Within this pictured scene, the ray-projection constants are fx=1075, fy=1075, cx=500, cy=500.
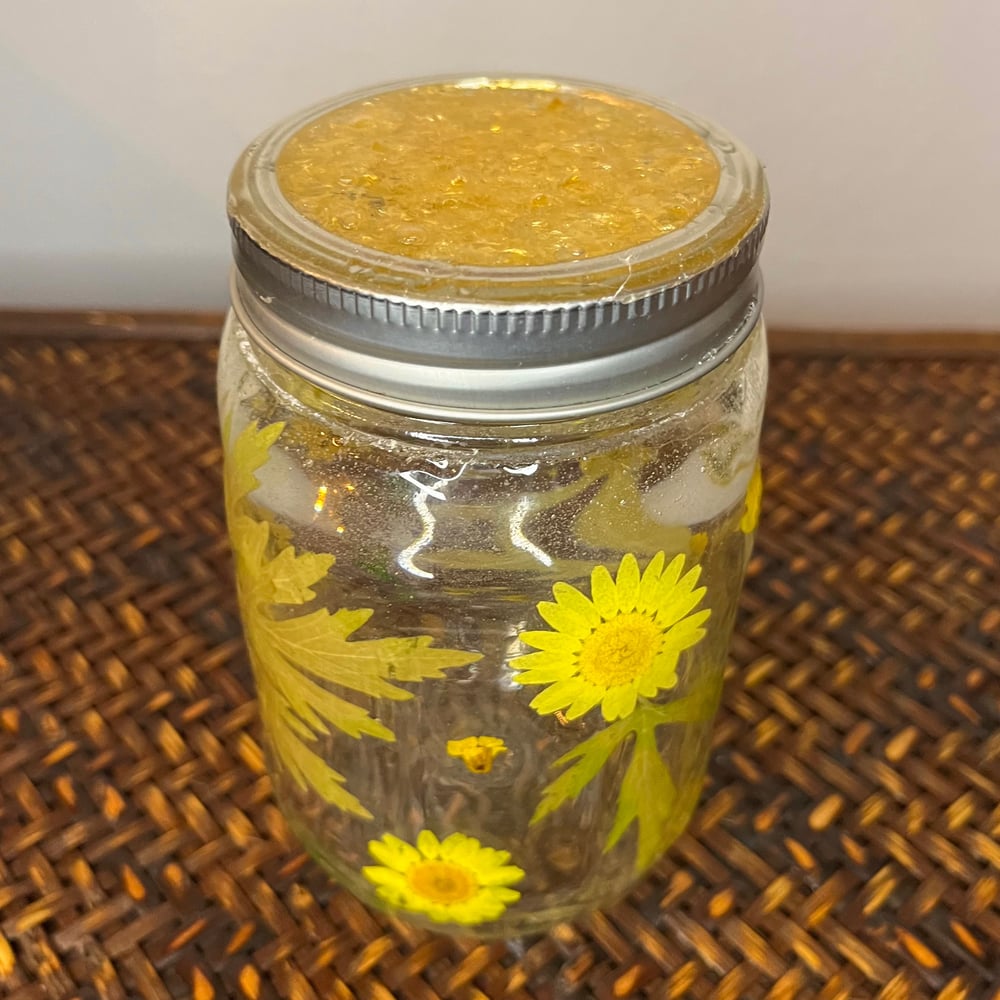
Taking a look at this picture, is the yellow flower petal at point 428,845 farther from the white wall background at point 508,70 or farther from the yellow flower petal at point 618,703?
the white wall background at point 508,70

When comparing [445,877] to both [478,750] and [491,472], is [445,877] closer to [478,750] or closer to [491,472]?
[478,750]

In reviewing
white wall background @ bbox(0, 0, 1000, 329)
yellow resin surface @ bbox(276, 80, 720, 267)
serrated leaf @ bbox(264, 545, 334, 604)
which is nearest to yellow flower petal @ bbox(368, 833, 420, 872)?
serrated leaf @ bbox(264, 545, 334, 604)

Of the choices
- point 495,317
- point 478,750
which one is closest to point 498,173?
point 495,317

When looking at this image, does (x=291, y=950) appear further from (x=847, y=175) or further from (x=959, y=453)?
(x=847, y=175)

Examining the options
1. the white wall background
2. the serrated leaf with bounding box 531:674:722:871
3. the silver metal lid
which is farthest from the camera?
the white wall background

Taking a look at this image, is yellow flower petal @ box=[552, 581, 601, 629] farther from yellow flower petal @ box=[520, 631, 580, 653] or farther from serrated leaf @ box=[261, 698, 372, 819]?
serrated leaf @ box=[261, 698, 372, 819]

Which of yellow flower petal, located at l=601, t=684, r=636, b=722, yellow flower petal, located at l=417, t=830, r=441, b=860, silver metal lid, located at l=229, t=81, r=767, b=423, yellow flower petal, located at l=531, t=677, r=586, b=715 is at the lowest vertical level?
yellow flower petal, located at l=417, t=830, r=441, b=860
